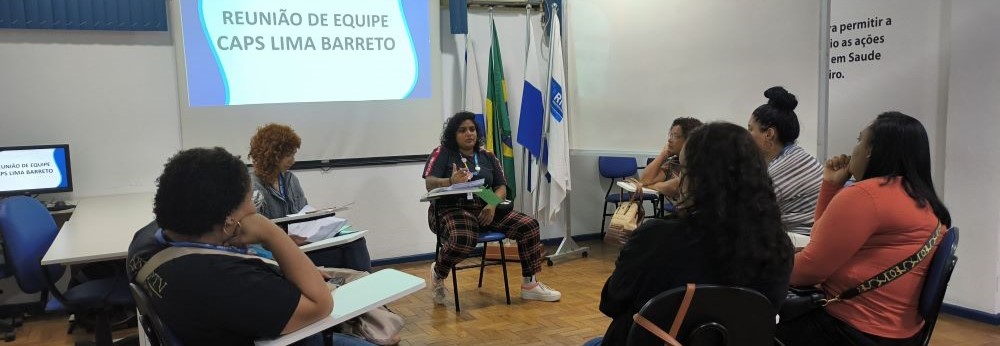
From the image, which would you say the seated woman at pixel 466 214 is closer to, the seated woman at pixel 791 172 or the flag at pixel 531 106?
the flag at pixel 531 106

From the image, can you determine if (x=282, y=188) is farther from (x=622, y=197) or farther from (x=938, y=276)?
(x=622, y=197)

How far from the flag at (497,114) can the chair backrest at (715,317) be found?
3668 millimetres

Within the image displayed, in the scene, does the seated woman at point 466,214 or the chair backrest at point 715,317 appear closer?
the chair backrest at point 715,317

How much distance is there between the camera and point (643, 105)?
4.60 metres

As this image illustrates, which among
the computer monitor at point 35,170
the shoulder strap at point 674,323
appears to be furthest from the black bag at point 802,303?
the computer monitor at point 35,170

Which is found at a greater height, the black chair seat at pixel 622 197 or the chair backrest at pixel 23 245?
the chair backrest at pixel 23 245

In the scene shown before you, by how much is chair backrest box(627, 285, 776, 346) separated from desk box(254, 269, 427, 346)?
0.63 metres

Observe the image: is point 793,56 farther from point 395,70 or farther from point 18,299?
point 18,299

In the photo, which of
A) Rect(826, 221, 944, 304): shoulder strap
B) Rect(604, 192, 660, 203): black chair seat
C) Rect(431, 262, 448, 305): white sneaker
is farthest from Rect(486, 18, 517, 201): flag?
Rect(826, 221, 944, 304): shoulder strap

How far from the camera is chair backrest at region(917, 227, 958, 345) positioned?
1801 millimetres

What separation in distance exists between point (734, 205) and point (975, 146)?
8.78 ft

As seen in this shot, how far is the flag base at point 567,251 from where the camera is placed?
5148 millimetres

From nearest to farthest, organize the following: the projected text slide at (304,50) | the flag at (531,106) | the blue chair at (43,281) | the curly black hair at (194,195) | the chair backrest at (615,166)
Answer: the curly black hair at (194,195) → the blue chair at (43,281) → the projected text slide at (304,50) → the flag at (531,106) → the chair backrest at (615,166)

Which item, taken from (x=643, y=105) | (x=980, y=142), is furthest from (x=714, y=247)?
(x=643, y=105)
